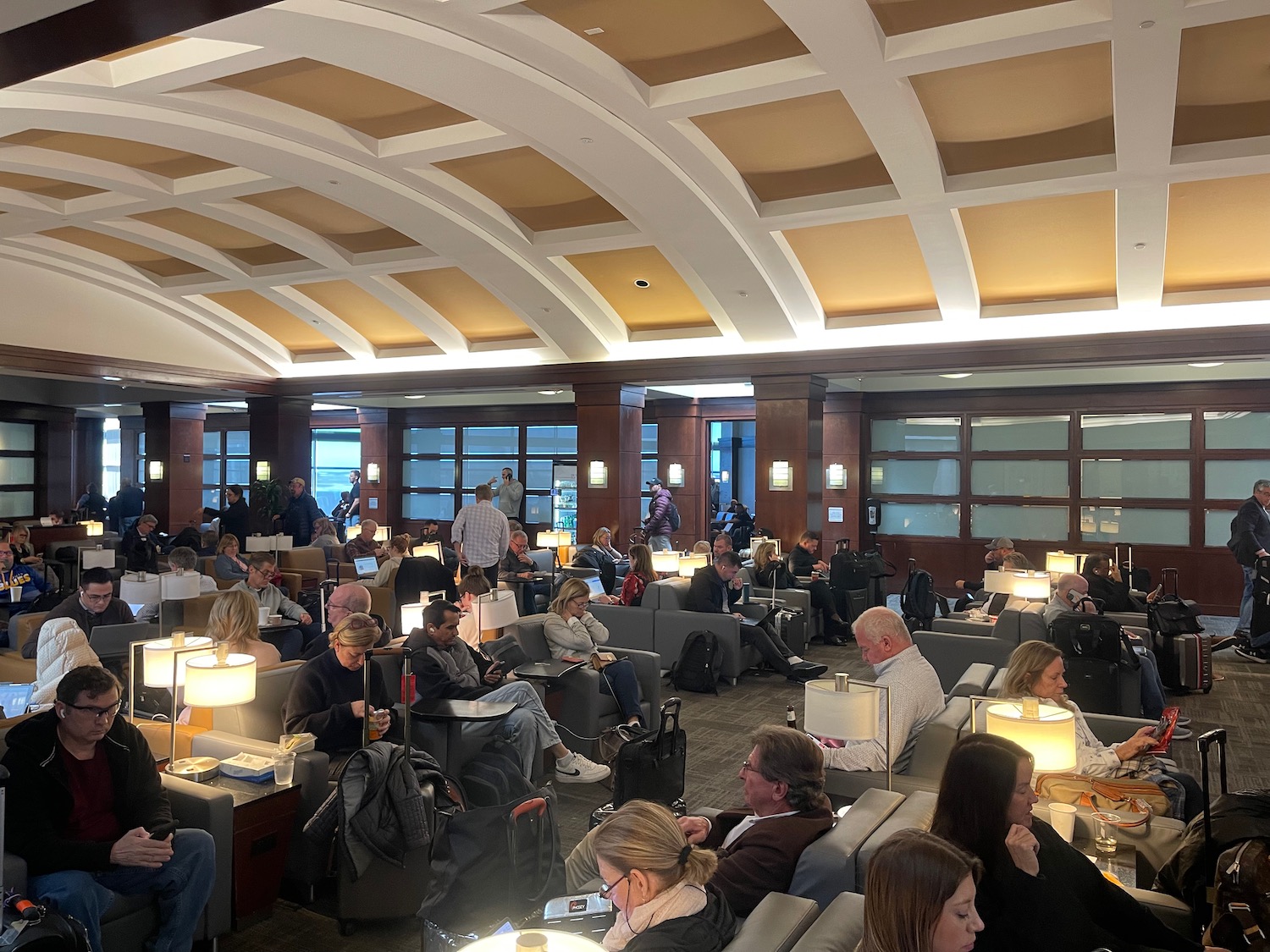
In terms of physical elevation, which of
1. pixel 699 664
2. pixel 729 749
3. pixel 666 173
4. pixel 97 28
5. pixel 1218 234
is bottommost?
pixel 729 749

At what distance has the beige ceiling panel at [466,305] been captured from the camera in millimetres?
12836

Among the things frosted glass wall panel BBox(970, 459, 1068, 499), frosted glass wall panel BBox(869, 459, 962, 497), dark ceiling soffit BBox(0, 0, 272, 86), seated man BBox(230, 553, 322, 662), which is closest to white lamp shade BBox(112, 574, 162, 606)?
seated man BBox(230, 553, 322, 662)

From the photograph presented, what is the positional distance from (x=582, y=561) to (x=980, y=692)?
630 centimetres

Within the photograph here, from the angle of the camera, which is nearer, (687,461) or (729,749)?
(729,749)

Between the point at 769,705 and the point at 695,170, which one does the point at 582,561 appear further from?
the point at 695,170

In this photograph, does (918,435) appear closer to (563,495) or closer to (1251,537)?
(1251,537)

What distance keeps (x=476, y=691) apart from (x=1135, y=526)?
11.8m

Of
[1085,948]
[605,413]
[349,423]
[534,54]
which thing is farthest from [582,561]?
[349,423]

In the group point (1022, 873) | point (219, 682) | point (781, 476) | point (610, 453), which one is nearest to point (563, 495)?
point (610, 453)

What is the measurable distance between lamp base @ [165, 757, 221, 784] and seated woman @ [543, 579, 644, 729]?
9.10 ft

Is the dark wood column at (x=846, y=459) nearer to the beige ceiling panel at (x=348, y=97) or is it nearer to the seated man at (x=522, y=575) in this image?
the seated man at (x=522, y=575)

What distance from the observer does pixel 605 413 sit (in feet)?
44.7

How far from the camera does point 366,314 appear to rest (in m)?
14.4

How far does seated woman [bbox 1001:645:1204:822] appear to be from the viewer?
13.8 ft
